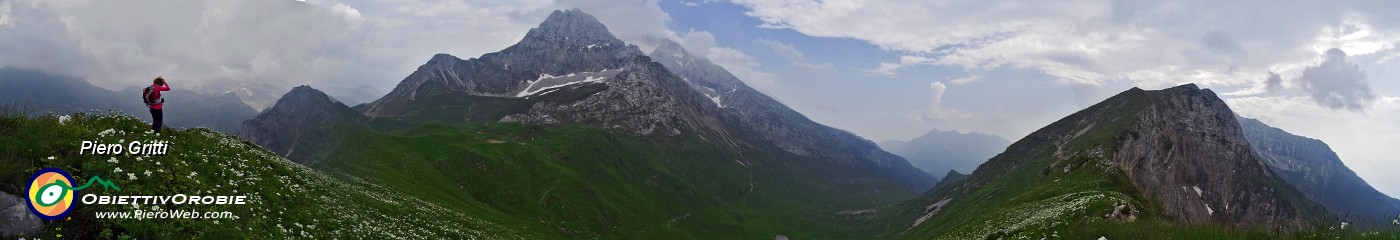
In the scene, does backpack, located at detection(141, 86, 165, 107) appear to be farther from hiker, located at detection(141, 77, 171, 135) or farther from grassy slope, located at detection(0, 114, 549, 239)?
grassy slope, located at detection(0, 114, 549, 239)

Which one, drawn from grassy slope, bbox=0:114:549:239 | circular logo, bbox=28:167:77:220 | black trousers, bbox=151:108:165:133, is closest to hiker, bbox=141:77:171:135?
black trousers, bbox=151:108:165:133

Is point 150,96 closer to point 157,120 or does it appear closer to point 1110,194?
point 157,120

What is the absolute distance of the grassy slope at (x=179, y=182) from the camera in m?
15.4

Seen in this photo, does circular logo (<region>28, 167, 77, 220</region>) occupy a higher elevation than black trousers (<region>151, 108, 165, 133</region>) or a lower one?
lower

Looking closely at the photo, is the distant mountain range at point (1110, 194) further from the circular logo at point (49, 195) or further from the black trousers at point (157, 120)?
the black trousers at point (157, 120)

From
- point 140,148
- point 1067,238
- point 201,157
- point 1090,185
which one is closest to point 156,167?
point 140,148

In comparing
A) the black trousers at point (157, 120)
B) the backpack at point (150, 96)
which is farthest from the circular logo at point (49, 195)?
the black trousers at point (157, 120)

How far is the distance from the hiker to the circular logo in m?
11.5

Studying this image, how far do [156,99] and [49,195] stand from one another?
13.7 m

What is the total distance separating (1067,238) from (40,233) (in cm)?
3559

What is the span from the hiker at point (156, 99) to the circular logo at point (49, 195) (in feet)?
37.6

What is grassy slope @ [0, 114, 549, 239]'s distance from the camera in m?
15.4

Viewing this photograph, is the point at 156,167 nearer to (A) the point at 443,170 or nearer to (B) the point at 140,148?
(B) the point at 140,148

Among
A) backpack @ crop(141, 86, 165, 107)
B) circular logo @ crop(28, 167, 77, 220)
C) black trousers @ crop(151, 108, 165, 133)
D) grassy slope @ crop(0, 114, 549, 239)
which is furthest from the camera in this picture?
black trousers @ crop(151, 108, 165, 133)
